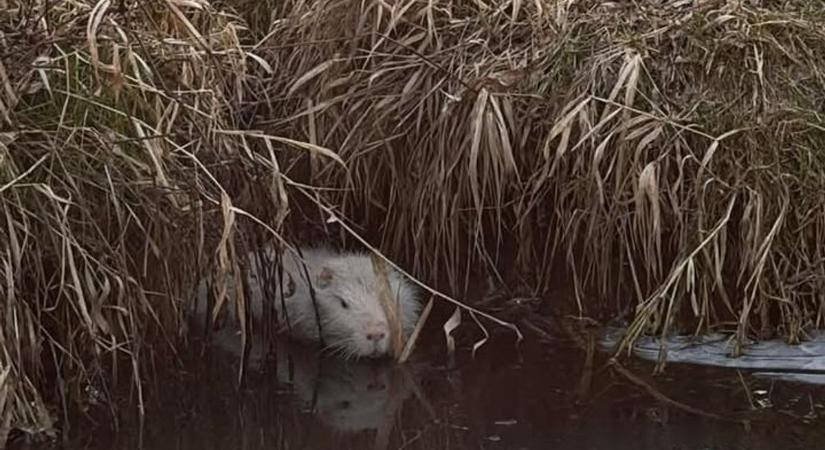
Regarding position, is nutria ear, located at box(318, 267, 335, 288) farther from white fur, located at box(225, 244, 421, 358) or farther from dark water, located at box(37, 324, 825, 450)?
dark water, located at box(37, 324, 825, 450)

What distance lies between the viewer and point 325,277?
431cm

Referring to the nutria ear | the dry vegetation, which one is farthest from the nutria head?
the dry vegetation

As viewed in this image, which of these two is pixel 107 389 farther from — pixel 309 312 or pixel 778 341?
Answer: pixel 778 341

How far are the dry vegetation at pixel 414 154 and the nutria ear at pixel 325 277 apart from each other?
157 millimetres

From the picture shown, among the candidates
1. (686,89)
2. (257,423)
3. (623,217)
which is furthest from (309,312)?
(686,89)

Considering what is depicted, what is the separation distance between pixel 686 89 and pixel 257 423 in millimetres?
1719

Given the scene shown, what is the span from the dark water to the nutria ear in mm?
236

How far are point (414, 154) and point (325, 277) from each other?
1.67ft

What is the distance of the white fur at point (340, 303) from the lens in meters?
4.12

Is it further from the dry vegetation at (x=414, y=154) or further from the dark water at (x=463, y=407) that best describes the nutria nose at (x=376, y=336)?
the dry vegetation at (x=414, y=154)

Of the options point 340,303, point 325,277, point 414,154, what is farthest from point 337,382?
point 414,154

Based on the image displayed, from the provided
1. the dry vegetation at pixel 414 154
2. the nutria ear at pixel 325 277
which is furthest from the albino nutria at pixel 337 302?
the dry vegetation at pixel 414 154

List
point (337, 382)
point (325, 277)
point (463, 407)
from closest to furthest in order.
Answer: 1. point (463, 407)
2. point (337, 382)
3. point (325, 277)

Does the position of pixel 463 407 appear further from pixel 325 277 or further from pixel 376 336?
pixel 325 277
